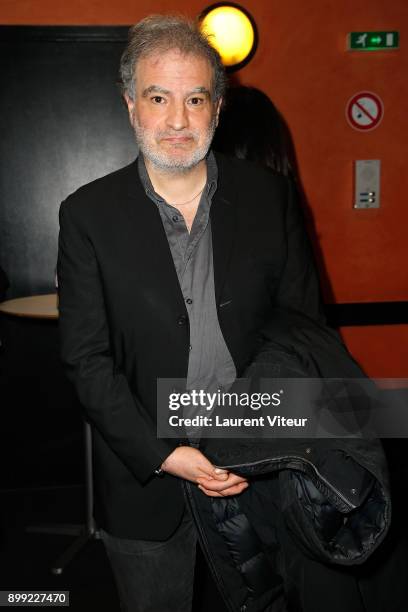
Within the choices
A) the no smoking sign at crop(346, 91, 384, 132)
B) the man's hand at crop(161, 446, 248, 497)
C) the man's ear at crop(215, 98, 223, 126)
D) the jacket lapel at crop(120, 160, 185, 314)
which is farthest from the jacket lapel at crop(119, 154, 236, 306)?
the no smoking sign at crop(346, 91, 384, 132)

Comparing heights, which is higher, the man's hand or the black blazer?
the black blazer

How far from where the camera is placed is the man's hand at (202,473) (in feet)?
4.94

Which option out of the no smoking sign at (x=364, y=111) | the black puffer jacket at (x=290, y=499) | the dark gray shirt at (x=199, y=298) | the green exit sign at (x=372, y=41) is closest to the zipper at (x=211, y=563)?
the black puffer jacket at (x=290, y=499)

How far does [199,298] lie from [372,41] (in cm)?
309

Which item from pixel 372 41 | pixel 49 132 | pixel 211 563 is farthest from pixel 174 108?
pixel 372 41

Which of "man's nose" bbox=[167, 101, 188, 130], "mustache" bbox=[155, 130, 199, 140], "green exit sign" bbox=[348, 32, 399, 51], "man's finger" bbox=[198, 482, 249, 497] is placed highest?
"green exit sign" bbox=[348, 32, 399, 51]

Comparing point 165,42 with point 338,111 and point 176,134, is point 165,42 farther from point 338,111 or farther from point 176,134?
point 338,111

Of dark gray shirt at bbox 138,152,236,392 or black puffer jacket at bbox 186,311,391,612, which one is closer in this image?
black puffer jacket at bbox 186,311,391,612

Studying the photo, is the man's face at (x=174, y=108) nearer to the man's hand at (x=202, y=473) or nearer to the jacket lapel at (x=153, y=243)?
the jacket lapel at (x=153, y=243)

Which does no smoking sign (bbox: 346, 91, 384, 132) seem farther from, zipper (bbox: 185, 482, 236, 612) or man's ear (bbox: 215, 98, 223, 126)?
zipper (bbox: 185, 482, 236, 612)

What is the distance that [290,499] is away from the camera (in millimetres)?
1347

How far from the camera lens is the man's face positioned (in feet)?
5.37

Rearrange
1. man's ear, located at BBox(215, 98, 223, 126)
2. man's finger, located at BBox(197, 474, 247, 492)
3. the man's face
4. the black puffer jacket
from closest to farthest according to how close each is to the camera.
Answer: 1. the black puffer jacket
2. man's finger, located at BBox(197, 474, 247, 492)
3. the man's face
4. man's ear, located at BBox(215, 98, 223, 126)

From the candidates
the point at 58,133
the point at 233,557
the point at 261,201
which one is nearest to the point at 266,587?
the point at 233,557
